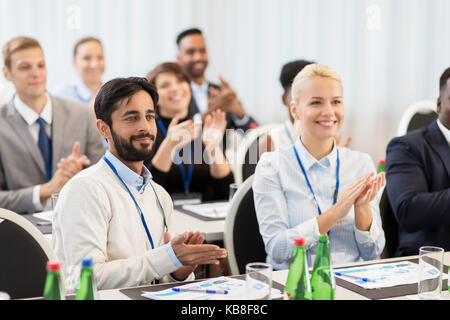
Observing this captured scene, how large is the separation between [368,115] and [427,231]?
2.39 meters

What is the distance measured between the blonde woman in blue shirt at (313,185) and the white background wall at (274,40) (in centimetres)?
244

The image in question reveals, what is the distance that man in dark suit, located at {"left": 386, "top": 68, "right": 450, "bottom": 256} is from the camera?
8.03 ft

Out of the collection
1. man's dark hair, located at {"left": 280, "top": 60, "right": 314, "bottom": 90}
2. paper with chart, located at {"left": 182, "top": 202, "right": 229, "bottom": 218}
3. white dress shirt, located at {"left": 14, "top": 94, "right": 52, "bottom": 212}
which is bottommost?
paper with chart, located at {"left": 182, "top": 202, "right": 229, "bottom": 218}

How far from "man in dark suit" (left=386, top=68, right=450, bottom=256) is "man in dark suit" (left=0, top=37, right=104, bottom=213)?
1.51 meters

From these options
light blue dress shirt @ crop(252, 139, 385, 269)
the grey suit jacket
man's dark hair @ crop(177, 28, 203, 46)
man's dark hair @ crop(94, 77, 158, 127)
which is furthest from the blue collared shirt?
man's dark hair @ crop(177, 28, 203, 46)

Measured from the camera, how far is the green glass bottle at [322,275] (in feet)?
5.00

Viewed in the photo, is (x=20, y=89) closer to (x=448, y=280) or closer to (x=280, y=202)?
(x=280, y=202)

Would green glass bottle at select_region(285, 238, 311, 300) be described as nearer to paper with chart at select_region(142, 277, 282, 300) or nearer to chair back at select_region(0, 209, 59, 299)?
paper with chart at select_region(142, 277, 282, 300)

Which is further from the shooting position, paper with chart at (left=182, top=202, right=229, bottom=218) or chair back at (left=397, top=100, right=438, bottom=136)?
chair back at (left=397, top=100, right=438, bottom=136)

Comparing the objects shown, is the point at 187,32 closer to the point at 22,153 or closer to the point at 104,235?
the point at 22,153

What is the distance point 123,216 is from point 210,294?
1.39ft

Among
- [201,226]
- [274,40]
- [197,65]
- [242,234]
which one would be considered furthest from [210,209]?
[274,40]

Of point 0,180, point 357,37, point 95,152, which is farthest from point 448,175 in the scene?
point 357,37

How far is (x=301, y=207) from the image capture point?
2.28 metres
